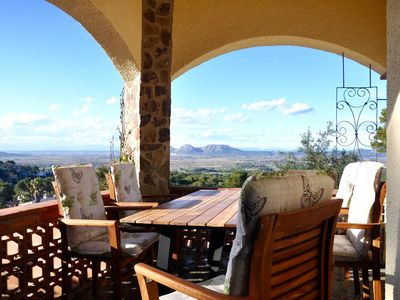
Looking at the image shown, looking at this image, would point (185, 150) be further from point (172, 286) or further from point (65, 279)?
point (172, 286)

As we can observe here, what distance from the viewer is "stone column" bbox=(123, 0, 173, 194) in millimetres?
4898

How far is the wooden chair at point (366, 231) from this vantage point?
2.62 metres

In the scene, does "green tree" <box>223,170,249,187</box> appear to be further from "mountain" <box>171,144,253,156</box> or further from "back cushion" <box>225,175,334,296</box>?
"back cushion" <box>225,175,334,296</box>

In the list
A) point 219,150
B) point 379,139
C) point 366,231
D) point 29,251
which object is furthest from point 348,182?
point 219,150

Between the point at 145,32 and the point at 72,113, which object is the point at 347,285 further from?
the point at 72,113

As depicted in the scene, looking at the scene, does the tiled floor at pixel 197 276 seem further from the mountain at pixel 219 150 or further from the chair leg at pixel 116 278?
the mountain at pixel 219 150

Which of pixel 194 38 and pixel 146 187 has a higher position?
pixel 194 38

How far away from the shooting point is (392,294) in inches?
66.9

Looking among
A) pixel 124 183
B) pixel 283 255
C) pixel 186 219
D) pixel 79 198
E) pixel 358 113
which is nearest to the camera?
pixel 283 255

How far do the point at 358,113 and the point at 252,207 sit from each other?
481 centimetres

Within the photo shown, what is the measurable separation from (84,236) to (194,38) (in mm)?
3711

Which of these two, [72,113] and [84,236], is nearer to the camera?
[84,236]

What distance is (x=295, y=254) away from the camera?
1.51 m

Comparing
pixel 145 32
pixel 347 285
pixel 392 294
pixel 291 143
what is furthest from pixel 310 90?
pixel 392 294
